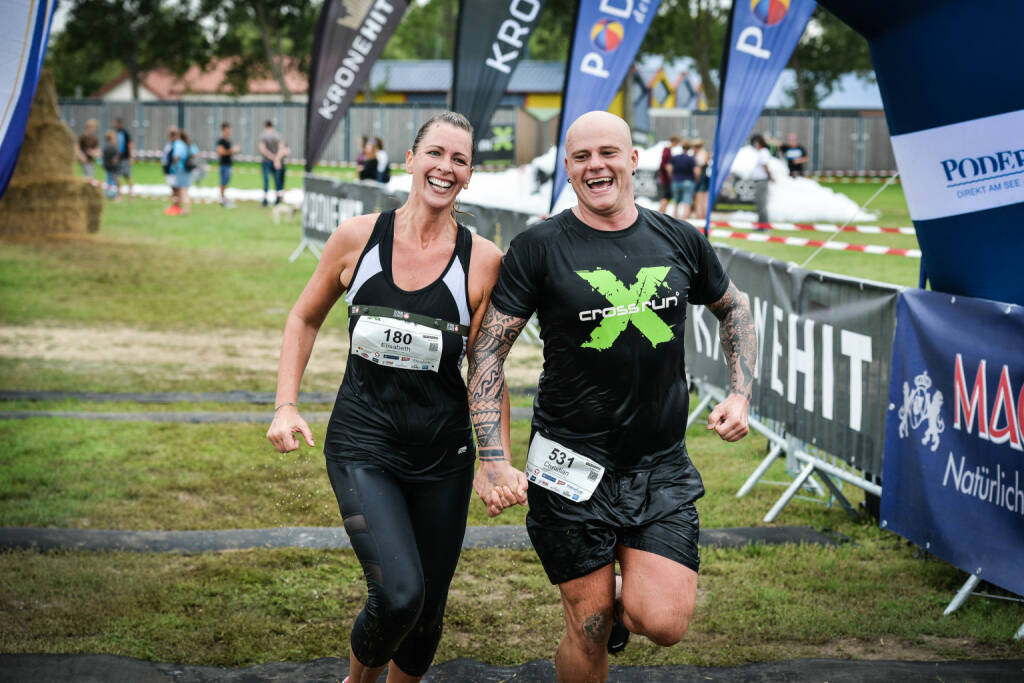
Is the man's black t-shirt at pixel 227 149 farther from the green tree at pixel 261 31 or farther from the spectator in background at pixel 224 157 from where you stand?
the green tree at pixel 261 31

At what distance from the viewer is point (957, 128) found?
5461mm

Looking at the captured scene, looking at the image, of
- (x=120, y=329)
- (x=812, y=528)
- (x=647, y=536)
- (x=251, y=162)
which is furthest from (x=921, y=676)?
(x=251, y=162)

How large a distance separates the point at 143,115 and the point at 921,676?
55225mm

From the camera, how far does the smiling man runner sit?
12.6 feet

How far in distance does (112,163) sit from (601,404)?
31255mm

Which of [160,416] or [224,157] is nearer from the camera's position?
[160,416]

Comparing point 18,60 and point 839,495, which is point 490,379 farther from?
point 839,495

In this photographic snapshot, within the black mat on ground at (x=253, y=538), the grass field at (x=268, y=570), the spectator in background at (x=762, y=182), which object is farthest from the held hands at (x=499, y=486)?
the spectator in background at (x=762, y=182)

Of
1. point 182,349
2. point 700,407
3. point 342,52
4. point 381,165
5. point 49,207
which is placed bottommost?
point 182,349

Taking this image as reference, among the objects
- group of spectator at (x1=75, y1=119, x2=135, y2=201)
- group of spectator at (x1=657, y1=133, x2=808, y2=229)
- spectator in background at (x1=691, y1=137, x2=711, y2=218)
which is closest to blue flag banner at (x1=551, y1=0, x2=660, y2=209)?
group of spectator at (x1=657, y1=133, x2=808, y2=229)

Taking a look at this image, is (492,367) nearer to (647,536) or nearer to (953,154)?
(647,536)

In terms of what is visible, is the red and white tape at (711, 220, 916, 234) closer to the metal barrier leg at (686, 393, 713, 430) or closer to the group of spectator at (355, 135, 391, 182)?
the group of spectator at (355, 135, 391, 182)

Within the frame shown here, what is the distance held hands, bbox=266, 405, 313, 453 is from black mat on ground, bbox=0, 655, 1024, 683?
120 cm

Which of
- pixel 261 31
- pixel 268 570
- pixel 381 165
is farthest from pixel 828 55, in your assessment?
pixel 268 570
